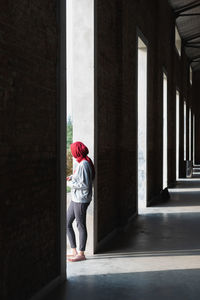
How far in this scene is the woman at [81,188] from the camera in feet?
20.2

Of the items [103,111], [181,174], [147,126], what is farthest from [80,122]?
[181,174]

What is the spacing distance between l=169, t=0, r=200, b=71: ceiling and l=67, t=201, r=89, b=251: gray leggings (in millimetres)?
11996

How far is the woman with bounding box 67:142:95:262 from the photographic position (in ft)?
20.2

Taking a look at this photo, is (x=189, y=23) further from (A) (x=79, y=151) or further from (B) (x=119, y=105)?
(A) (x=79, y=151)

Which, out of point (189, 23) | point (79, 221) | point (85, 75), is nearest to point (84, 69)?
point (85, 75)

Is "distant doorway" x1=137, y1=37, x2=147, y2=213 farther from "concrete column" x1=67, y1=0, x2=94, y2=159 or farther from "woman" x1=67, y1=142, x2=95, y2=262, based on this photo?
"woman" x1=67, y1=142, x2=95, y2=262

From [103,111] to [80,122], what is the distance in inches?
27.1

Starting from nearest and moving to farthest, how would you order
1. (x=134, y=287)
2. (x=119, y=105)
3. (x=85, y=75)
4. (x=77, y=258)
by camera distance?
(x=134, y=287) → (x=77, y=258) → (x=85, y=75) → (x=119, y=105)

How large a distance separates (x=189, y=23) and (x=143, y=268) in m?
16.2
